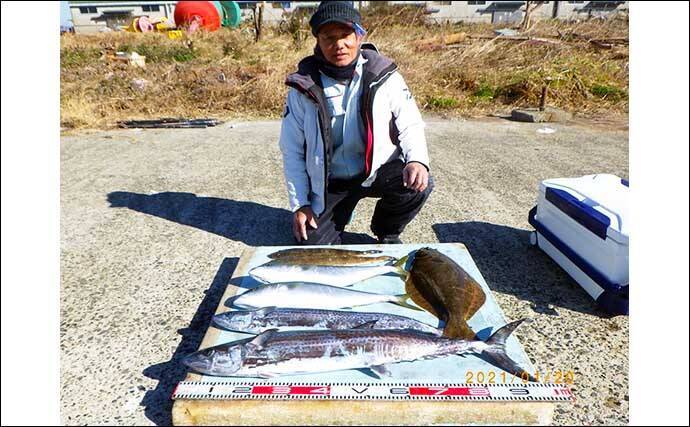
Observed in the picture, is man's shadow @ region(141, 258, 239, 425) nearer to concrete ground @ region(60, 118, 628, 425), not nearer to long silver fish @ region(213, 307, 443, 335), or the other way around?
concrete ground @ region(60, 118, 628, 425)

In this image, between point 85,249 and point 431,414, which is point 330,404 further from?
point 85,249

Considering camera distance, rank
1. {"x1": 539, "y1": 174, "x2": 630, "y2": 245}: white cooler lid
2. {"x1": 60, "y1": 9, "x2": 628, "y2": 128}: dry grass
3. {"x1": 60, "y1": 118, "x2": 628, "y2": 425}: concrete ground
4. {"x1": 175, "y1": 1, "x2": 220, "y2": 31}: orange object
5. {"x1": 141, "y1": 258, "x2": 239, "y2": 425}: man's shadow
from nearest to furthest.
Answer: {"x1": 141, "y1": 258, "x2": 239, "y2": 425}: man's shadow → {"x1": 60, "y1": 118, "x2": 628, "y2": 425}: concrete ground → {"x1": 539, "y1": 174, "x2": 630, "y2": 245}: white cooler lid → {"x1": 60, "y1": 9, "x2": 628, "y2": 128}: dry grass → {"x1": 175, "y1": 1, "x2": 220, "y2": 31}: orange object

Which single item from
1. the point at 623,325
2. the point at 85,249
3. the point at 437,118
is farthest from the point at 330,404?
the point at 437,118

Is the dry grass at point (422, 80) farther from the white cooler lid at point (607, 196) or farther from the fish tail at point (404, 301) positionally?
the fish tail at point (404, 301)

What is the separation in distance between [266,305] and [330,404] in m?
0.85

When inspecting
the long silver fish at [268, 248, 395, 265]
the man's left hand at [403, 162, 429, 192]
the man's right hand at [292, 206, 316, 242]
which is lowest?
the long silver fish at [268, 248, 395, 265]

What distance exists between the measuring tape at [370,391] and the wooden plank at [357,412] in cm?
2

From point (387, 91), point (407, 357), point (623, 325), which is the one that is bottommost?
point (623, 325)

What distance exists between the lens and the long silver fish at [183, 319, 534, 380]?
1961 mm

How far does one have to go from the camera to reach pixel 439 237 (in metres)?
3.89

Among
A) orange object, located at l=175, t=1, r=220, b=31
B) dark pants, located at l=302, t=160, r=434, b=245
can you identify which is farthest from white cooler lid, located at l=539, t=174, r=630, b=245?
orange object, located at l=175, t=1, r=220, b=31

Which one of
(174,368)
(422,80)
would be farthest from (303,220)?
(422,80)

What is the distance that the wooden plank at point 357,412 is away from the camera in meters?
1.77

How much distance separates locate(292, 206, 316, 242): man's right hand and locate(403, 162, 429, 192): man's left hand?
77 cm
